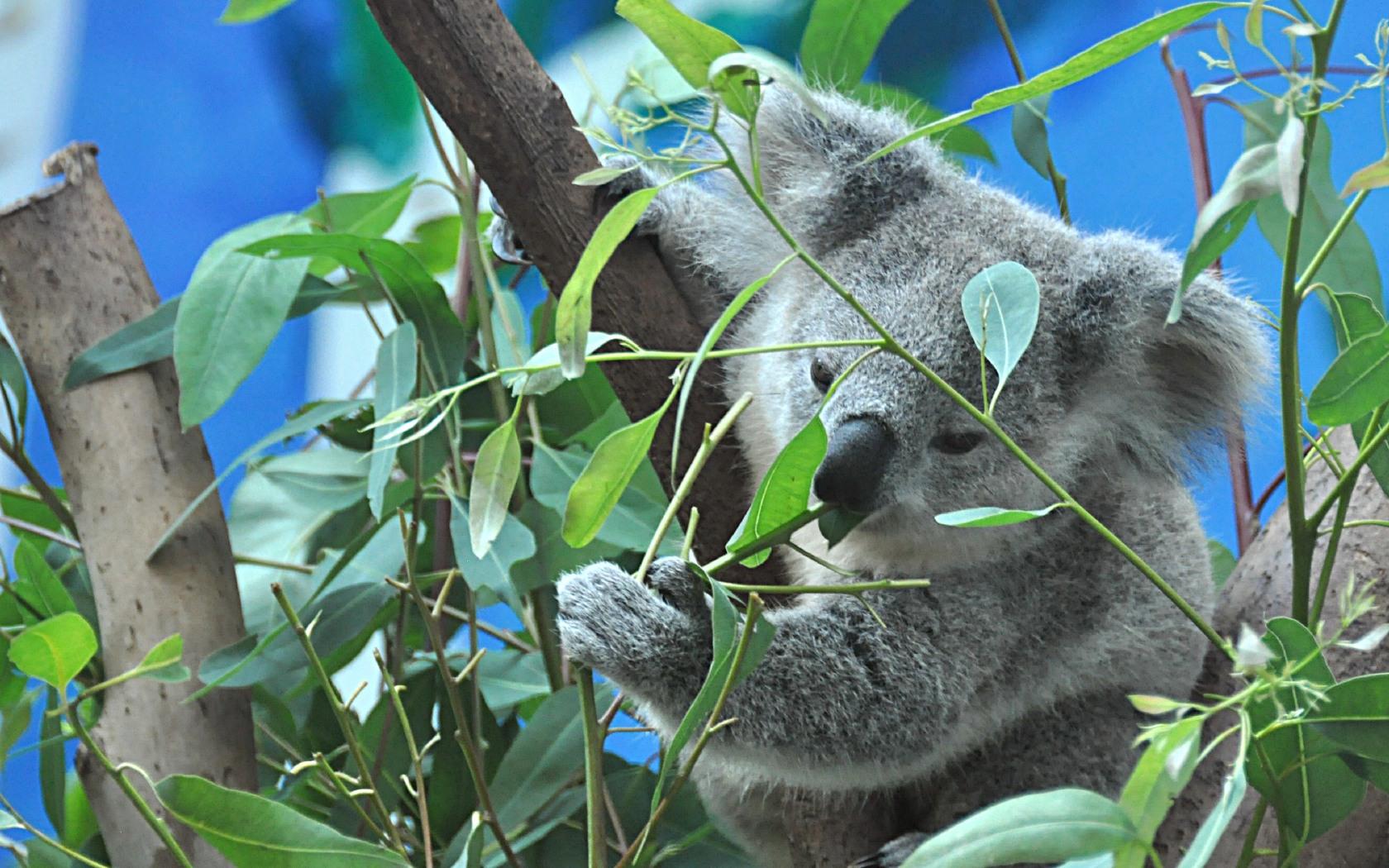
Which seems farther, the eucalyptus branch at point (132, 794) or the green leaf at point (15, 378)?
the green leaf at point (15, 378)

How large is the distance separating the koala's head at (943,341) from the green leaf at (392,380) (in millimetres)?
368

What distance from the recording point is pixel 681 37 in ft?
2.20

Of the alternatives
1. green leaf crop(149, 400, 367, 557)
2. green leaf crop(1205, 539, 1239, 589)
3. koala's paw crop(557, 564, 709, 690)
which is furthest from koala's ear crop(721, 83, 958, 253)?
green leaf crop(1205, 539, 1239, 589)

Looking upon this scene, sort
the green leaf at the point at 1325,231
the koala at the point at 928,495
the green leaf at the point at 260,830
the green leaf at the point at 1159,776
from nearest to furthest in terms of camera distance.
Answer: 1. the green leaf at the point at 1159,776
2. the green leaf at the point at 260,830
3. the koala at the point at 928,495
4. the green leaf at the point at 1325,231

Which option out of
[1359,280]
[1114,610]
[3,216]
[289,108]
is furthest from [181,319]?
[289,108]

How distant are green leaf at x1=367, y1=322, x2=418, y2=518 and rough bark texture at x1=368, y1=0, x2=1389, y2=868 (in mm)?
210

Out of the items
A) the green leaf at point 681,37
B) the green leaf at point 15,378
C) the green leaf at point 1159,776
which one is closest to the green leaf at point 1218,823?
the green leaf at point 1159,776

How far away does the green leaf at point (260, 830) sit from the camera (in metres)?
0.90

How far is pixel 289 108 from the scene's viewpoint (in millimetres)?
3037

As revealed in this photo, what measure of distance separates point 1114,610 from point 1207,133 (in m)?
1.33

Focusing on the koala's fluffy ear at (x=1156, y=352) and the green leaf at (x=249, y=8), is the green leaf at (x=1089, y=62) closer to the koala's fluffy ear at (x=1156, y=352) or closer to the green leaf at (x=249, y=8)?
the koala's fluffy ear at (x=1156, y=352)

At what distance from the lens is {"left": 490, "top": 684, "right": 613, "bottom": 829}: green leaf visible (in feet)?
4.52

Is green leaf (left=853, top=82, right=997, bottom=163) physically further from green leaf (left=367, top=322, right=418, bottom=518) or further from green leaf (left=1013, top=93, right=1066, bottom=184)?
green leaf (left=367, top=322, right=418, bottom=518)

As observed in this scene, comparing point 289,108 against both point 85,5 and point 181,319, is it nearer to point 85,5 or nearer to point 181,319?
point 85,5
